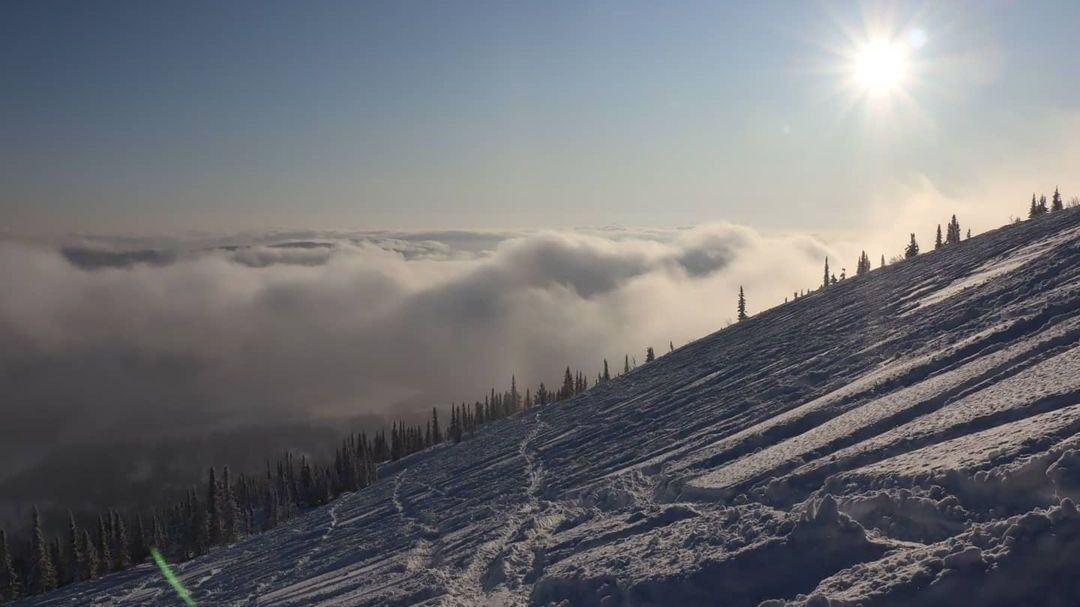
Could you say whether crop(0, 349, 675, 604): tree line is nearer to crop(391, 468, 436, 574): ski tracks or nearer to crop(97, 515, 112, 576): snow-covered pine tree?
crop(97, 515, 112, 576): snow-covered pine tree

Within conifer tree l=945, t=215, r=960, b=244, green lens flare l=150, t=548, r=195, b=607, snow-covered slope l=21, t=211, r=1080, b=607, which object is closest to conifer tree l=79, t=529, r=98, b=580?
snow-covered slope l=21, t=211, r=1080, b=607

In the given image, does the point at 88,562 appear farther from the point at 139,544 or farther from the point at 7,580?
the point at 139,544

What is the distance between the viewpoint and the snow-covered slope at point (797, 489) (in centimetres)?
1241

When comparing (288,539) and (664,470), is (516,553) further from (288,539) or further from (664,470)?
(288,539)

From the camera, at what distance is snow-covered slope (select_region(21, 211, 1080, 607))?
1241 centimetres

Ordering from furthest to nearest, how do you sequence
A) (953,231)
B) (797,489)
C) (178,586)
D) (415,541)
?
(953,231) → (178,586) → (415,541) → (797,489)

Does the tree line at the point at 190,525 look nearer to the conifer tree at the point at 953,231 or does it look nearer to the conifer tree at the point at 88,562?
the conifer tree at the point at 88,562

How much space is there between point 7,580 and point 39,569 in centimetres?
370

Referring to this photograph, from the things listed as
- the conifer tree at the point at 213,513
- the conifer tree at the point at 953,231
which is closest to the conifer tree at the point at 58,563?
the conifer tree at the point at 213,513

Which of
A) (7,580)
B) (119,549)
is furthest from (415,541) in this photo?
(7,580)

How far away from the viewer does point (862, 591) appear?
463 inches

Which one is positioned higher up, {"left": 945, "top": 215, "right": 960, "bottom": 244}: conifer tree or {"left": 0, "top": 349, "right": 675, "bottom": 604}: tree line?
{"left": 945, "top": 215, "right": 960, "bottom": 244}: conifer tree

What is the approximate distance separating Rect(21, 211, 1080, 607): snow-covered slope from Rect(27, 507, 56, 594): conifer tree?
36643 millimetres

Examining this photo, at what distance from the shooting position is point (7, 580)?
7650cm
